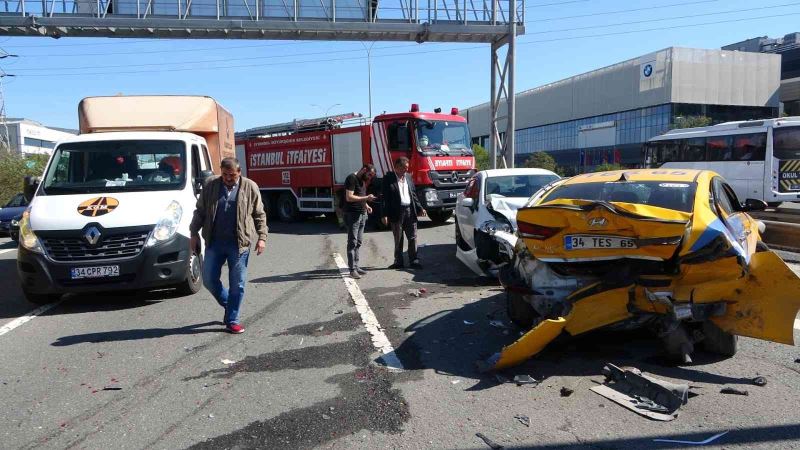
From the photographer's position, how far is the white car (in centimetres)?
799

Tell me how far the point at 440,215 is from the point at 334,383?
506 inches

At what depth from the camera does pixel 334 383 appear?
4.44 m

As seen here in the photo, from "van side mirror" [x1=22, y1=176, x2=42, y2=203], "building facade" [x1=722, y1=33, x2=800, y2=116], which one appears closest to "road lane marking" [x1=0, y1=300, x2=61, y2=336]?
"van side mirror" [x1=22, y1=176, x2=42, y2=203]

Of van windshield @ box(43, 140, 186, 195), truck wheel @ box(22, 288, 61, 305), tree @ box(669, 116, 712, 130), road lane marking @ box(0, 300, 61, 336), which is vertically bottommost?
road lane marking @ box(0, 300, 61, 336)

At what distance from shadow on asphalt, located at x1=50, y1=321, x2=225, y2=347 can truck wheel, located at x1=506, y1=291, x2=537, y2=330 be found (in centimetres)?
295

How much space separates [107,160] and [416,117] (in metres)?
9.19

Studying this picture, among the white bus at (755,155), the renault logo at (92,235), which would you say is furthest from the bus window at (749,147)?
the renault logo at (92,235)

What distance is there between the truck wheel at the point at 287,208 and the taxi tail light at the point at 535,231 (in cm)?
1472

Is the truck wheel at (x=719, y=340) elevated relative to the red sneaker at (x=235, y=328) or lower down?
elevated

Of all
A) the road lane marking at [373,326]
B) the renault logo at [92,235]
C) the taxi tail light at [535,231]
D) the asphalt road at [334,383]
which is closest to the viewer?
the asphalt road at [334,383]

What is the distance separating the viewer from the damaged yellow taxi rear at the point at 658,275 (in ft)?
14.1

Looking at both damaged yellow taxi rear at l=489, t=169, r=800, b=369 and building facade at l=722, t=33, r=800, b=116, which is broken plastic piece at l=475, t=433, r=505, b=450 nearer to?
damaged yellow taxi rear at l=489, t=169, r=800, b=369

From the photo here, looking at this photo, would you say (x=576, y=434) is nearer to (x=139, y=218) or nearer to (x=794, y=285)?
(x=794, y=285)

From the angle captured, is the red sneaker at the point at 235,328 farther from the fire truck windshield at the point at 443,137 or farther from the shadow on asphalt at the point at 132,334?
the fire truck windshield at the point at 443,137
